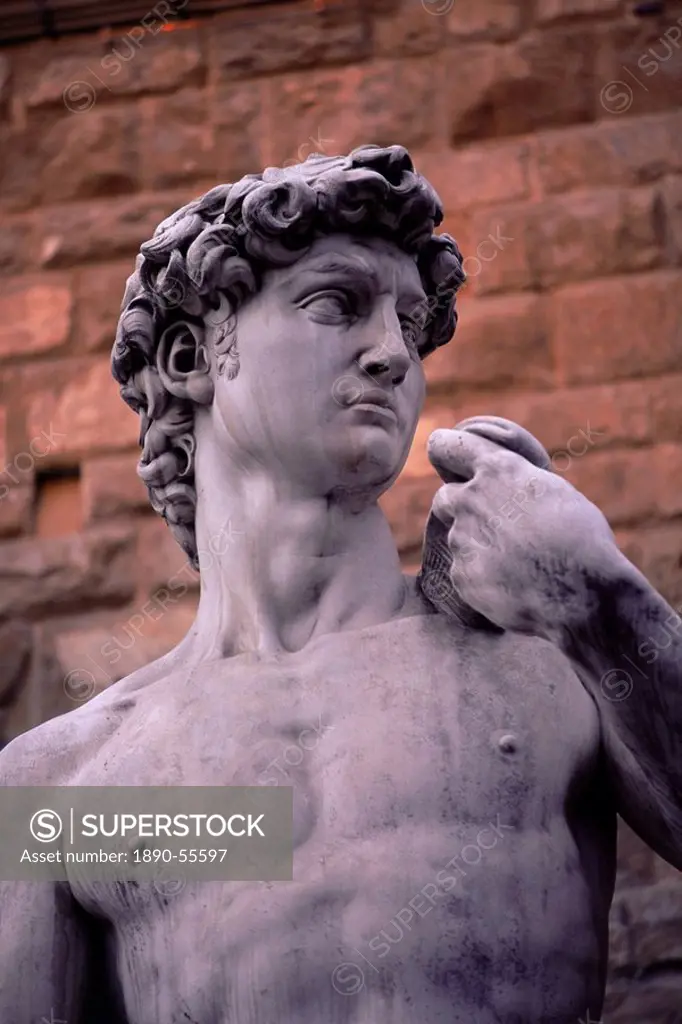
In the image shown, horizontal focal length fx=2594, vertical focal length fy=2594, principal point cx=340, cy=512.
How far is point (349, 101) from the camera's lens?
5898mm

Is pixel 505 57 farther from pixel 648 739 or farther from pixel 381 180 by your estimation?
pixel 648 739

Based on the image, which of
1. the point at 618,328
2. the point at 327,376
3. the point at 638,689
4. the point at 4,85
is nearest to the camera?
the point at 638,689

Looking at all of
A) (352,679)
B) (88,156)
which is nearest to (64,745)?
(352,679)

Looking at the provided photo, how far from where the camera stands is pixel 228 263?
3.13 m

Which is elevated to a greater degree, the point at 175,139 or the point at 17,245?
→ the point at 175,139

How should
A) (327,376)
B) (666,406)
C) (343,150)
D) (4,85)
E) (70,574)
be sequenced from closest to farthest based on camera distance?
(327,376) → (666,406) → (70,574) → (343,150) → (4,85)

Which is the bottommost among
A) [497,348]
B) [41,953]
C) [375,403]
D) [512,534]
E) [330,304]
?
[41,953]

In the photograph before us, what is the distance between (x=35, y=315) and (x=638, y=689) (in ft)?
11.1

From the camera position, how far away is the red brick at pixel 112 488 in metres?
5.71

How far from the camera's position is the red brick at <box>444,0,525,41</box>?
19.3ft

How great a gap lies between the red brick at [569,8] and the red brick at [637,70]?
55 millimetres

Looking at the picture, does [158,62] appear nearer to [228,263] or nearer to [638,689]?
[228,263]

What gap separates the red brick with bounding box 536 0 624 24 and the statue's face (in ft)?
9.35

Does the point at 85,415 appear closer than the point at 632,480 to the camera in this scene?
No
